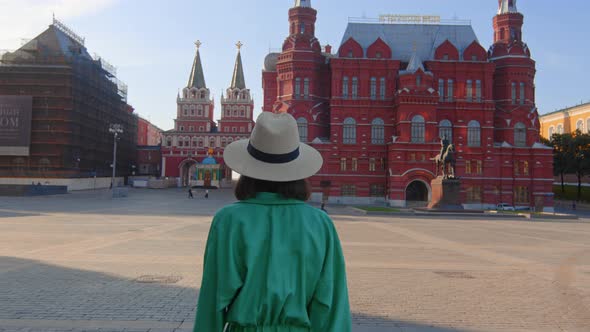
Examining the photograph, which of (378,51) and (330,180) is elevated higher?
(378,51)

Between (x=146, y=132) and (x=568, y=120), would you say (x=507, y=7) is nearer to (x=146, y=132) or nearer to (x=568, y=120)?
(x=568, y=120)

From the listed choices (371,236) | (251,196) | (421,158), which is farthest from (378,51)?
(251,196)

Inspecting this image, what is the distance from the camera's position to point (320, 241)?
2604 millimetres

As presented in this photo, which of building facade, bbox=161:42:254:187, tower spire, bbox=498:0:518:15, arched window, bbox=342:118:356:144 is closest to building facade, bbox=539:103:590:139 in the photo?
tower spire, bbox=498:0:518:15

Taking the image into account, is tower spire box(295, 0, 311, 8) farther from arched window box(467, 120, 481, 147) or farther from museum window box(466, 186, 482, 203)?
museum window box(466, 186, 482, 203)

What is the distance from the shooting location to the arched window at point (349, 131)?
50438mm

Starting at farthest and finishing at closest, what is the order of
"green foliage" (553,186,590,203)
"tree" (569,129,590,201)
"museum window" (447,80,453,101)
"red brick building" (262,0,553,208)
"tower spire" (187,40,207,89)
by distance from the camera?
1. "tower spire" (187,40,207,89)
2. "green foliage" (553,186,590,203)
3. "tree" (569,129,590,201)
4. "museum window" (447,80,453,101)
5. "red brick building" (262,0,553,208)

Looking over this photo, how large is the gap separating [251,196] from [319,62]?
170ft

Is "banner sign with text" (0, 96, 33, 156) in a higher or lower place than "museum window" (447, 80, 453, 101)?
lower

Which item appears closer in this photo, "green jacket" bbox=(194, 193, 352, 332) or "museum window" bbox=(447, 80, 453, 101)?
"green jacket" bbox=(194, 193, 352, 332)

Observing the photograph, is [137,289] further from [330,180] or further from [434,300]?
[330,180]

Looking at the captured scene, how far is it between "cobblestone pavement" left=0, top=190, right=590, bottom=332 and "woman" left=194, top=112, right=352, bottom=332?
3951 mm

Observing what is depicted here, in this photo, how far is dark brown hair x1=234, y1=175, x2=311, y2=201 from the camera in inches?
105

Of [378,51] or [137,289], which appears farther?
[378,51]
